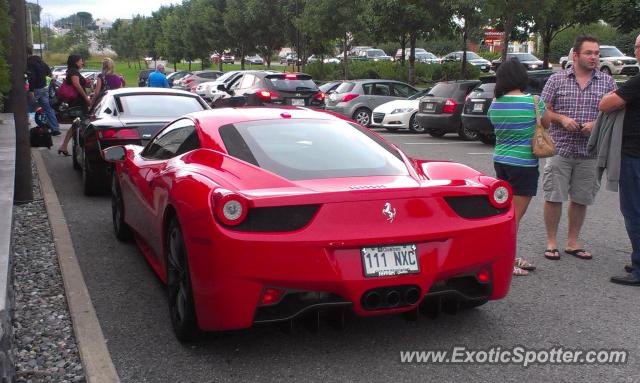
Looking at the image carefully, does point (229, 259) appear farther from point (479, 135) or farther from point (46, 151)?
point (479, 135)

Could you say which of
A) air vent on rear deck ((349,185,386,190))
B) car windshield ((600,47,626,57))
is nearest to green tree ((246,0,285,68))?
car windshield ((600,47,626,57))

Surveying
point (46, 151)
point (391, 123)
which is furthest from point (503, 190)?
point (391, 123)

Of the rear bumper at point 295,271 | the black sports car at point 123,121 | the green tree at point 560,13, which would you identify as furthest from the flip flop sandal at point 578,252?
the green tree at point 560,13

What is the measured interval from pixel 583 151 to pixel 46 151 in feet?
36.1

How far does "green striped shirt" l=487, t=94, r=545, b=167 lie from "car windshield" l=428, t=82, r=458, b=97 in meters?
11.3

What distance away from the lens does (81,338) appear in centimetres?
424

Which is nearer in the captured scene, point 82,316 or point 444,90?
point 82,316

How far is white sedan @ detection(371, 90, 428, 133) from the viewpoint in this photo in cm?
1911

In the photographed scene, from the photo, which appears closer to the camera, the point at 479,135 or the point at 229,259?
the point at 229,259

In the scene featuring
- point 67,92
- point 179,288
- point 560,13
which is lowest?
point 179,288

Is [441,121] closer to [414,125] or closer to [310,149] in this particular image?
[414,125]

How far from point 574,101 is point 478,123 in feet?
29.7

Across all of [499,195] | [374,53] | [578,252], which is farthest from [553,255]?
[374,53]

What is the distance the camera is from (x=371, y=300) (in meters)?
3.74
